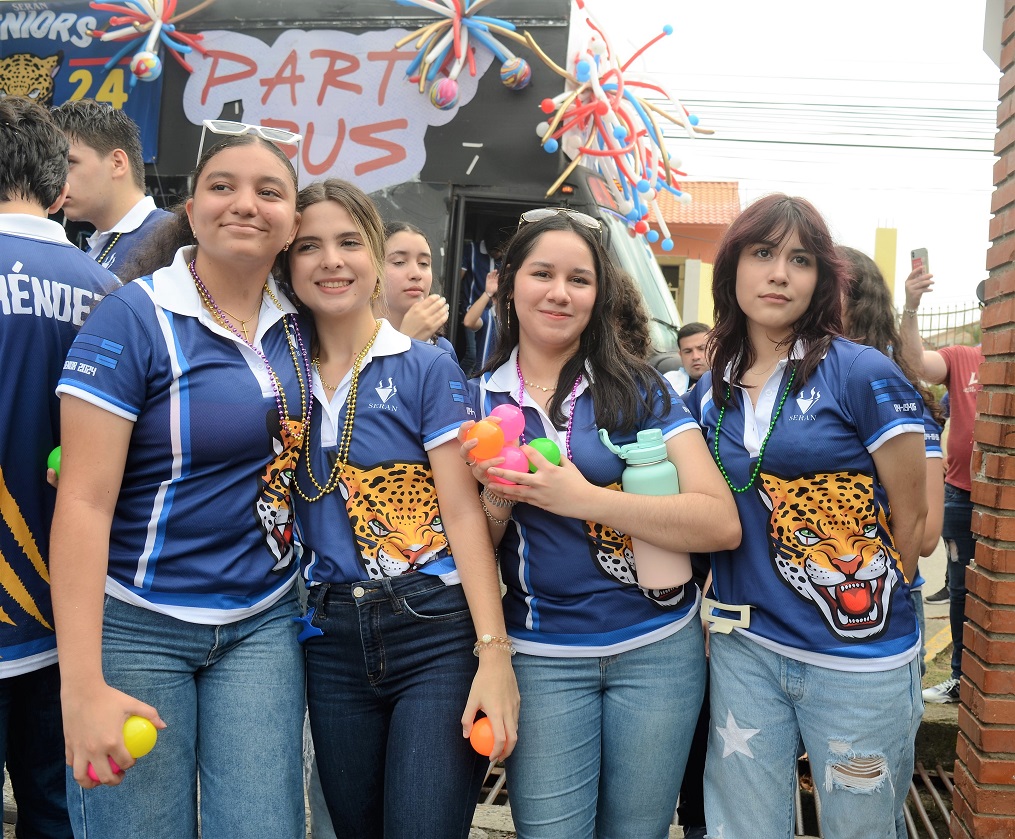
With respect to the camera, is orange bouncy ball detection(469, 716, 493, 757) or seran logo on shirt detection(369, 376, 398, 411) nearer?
orange bouncy ball detection(469, 716, 493, 757)

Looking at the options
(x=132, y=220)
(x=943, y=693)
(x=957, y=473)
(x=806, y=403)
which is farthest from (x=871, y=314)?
(x=132, y=220)

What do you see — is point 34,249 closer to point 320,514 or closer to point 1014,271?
point 320,514

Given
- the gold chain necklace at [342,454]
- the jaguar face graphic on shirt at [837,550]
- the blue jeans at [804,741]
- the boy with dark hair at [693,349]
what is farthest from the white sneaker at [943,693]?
the gold chain necklace at [342,454]

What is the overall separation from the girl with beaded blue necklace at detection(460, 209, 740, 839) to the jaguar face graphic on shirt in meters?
0.18

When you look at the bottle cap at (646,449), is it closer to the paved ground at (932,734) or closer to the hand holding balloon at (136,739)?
the hand holding balloon at (136,739)

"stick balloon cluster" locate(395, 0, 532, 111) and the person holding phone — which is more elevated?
"stick balloon cluster" locate(395, 0, 532, 111)

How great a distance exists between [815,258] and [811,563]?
2.59ft

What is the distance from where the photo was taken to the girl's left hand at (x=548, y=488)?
6.80ft

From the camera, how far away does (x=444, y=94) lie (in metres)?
6.00

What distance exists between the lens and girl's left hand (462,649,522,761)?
205 centimetres

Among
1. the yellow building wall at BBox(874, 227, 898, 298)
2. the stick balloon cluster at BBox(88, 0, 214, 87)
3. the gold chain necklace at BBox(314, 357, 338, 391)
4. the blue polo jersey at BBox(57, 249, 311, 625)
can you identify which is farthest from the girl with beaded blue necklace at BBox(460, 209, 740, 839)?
the yellow building wall at BBox(874, 227, 898, 298)

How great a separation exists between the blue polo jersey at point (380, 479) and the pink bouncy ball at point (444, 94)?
4.23 m

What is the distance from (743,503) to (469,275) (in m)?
4.50

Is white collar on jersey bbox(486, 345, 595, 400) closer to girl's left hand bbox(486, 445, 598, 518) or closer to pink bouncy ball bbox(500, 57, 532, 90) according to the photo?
girl's left hand bbox(486, 445, 598, 518)
